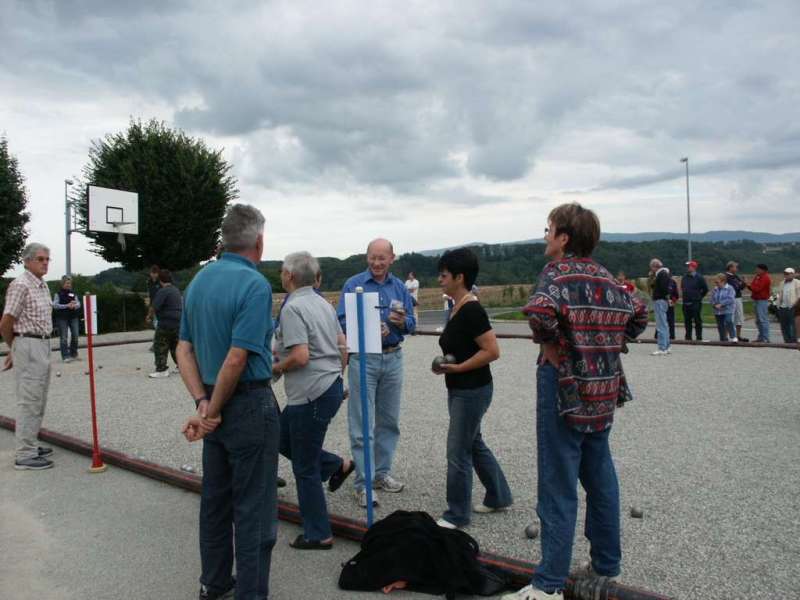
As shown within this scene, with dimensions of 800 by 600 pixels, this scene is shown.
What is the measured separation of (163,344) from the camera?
471 inches

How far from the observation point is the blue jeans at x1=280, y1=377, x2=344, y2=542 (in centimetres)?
413

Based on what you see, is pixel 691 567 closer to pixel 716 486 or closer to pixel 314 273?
pixel 716 486

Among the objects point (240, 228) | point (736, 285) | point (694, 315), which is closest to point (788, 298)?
point (736, 285)

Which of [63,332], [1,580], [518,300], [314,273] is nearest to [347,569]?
[314,273]

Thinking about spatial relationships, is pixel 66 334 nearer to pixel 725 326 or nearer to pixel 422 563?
pixel 422 563

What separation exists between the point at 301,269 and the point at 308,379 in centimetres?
73

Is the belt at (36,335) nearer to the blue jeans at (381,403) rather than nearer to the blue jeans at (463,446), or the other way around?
the blue jeans at (381,403)

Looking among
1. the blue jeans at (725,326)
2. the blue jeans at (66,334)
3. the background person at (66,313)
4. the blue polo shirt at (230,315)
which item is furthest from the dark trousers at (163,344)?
the blue jeans at (725,326)

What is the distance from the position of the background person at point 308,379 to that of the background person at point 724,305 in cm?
1333

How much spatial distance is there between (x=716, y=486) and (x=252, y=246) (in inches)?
162

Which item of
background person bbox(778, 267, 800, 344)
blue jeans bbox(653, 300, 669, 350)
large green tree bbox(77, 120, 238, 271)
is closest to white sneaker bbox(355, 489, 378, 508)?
blue jeans bbox(653, 300, 669, 350)

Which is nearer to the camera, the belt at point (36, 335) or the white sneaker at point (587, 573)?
the white sneaker at point (587, 573)

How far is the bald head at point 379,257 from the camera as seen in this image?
5.18 m

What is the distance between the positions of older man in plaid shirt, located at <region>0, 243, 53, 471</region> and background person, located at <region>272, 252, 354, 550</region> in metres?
3.25
